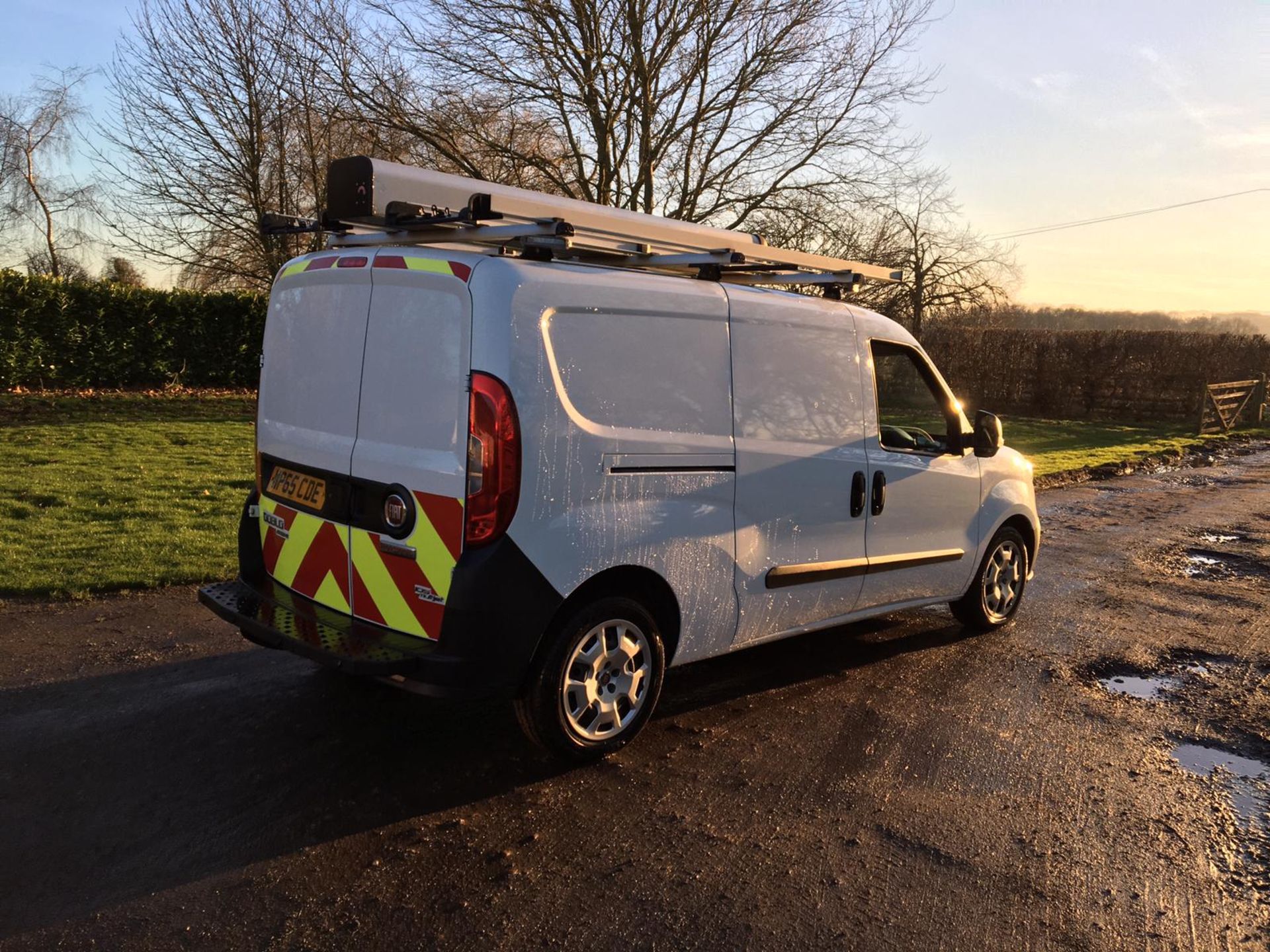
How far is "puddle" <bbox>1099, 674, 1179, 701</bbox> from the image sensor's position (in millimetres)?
5020

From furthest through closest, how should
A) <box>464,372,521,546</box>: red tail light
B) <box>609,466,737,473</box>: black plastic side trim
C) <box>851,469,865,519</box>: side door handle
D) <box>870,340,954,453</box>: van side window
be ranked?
<box>870,340,954,453</box>: van side window
<box>851,469,865,519</box>: side door handle
<box>609,466,737,473</box>: black plastic side trim
<box>464,372,521,546</box>: red tail light

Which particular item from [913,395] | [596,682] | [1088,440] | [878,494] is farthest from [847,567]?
[1088,440]

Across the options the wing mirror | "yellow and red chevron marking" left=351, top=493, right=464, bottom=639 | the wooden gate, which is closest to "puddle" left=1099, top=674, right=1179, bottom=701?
the wing mirror

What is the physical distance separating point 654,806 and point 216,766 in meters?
1.70

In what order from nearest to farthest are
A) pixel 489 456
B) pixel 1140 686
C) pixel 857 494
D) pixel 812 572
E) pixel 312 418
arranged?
pixel 489 456 < pixel 312 418 < pixel 812 572 < pixel 857 494 < pixel 1140 686

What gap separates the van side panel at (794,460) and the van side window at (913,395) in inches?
10.6

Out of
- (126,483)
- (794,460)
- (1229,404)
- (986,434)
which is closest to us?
(794,460)

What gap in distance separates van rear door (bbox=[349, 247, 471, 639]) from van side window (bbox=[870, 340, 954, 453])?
2.44m

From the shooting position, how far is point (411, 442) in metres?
3.58

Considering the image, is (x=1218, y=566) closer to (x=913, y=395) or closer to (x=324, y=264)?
(x=913, y=395)

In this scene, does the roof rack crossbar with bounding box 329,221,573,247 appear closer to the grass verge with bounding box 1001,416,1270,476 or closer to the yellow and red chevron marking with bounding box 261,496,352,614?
the yellow and red chevron marking with bounding box 261,496,352,614

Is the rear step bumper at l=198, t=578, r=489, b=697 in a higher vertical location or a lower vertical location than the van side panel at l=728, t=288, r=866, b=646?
lower

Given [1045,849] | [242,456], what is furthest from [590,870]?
[242,456]

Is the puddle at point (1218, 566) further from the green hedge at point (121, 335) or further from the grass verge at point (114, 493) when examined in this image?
the green hedge at point (121, 335)
